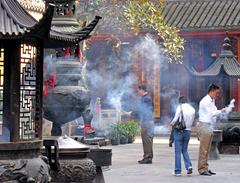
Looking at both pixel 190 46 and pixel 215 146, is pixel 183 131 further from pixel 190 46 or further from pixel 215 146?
pixel 190 46

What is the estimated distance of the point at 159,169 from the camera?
1434 cm

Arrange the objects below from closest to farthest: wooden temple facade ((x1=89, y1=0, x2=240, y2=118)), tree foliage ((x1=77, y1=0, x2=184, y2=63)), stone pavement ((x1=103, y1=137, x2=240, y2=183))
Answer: stone pavement ((x1=103, y1=137, x2=240, y2=183)), tree foliage ((x1=77, y1=0, x2=184, y2=63)), wooden temple facade ((x1=89, y1=0, x2=240, y2=118))

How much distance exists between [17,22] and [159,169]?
7.02 metres

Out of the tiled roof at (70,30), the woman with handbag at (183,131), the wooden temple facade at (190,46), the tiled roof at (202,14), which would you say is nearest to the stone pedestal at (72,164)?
the tiled roof at (70,30)

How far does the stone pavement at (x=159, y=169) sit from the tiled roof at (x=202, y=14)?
31.0 ft

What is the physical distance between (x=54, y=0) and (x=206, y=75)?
28.4 feet

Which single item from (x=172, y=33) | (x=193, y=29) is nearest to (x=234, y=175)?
(x=172, y=33)

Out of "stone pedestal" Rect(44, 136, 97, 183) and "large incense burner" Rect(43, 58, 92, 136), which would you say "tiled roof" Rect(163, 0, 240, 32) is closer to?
"large incense burner" Rect(43, 58, 92, 136)

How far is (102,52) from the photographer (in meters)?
30.1

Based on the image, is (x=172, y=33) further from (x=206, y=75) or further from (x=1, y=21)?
(x=1, y=21)

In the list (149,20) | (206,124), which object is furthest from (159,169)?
(149,20)

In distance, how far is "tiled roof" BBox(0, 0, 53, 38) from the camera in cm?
773

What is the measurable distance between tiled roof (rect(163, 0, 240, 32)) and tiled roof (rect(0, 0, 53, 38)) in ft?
64.7

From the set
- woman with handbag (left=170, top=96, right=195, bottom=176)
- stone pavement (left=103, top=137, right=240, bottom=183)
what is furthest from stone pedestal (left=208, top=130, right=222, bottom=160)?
woman with handbag (left=170, top=96, right=195, bottom=176)
